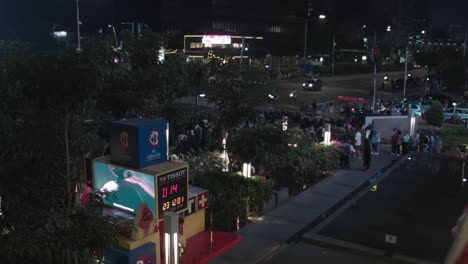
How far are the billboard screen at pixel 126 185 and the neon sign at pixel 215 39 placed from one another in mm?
70052

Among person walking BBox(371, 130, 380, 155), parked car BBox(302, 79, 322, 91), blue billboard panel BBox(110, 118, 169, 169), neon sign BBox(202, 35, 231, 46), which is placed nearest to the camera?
blue billboard panel BBox(110, 118, 169, 169)

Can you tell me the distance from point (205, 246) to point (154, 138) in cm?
306

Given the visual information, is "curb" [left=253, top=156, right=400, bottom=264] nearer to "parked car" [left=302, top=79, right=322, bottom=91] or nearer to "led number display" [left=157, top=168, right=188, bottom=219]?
"led number display" [left=157, top=168, right=188, bottom=219]

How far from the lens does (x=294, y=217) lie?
502 inches

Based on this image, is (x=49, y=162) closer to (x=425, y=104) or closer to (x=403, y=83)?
(x=425, y=104)

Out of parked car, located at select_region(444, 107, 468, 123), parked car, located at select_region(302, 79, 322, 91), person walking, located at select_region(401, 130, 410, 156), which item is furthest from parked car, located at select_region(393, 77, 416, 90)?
person walking, located at select_region(401, 130, 410, 156)

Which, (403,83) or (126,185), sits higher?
(403,83)

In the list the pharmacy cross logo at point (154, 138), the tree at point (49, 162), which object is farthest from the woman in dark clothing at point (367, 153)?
the tree at point (49, 162)

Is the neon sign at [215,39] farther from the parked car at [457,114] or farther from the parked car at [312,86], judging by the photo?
the parked car at [457,114]

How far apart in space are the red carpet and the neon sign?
68.7 meters

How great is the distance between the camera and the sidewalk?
10.5 m

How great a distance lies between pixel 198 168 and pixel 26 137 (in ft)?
25.1

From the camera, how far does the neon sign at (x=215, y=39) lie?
78.0 meters

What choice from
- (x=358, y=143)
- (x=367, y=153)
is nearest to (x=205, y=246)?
(x=367, y=153)
